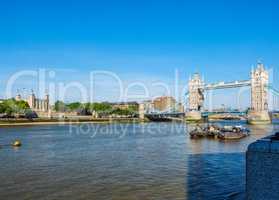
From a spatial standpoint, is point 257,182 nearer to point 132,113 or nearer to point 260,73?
point 260,73

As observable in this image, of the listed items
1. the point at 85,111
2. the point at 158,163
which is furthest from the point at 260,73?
the point at 158,163

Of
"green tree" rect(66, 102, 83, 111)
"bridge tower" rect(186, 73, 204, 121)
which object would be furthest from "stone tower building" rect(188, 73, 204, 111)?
"green tree" rect(66, 102, 83, 111)

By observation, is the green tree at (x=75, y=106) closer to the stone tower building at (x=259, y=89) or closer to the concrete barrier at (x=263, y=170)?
the stone tower building at (x=259, y=89)

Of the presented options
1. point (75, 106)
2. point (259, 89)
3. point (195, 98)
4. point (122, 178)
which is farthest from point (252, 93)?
point (122, 178)

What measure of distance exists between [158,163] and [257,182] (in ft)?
49.8

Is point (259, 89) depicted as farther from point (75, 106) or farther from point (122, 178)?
point (122, 178)

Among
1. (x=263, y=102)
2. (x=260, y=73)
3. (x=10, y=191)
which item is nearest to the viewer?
(x=10, y=191)

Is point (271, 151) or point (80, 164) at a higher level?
point (271, 151)

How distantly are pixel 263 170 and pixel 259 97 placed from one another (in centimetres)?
11593

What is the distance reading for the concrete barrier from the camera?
500cm

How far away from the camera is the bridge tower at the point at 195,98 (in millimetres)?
120725

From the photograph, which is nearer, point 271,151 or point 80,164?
point 271,151

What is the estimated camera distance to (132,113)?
14162cm

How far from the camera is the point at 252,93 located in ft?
387
